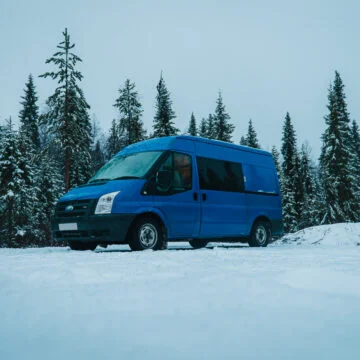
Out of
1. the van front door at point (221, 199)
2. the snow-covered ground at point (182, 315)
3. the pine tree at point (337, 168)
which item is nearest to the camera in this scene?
the snow-covered ground at point (182, 315)

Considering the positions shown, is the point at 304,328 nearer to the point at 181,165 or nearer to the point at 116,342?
the point at 116,342

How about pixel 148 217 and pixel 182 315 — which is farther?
pixel 148 217

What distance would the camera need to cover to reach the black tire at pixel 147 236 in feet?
27.9

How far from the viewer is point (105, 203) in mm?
8414

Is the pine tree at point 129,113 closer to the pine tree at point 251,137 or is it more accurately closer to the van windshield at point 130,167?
the pine tree at point 251,137

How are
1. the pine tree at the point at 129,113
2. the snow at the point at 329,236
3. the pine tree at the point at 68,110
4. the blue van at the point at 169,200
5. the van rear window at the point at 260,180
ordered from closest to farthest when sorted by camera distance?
the blue van at the point at 169,200
the snow at the point at 329,236
the van rear window at the point at 260,180
the pine tree at the point at 68,110
the pine tree at the point at 129,113

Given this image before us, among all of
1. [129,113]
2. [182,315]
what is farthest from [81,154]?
[182,315]

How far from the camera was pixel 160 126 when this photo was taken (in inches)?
1531

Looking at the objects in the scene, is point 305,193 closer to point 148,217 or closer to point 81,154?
point 81,154

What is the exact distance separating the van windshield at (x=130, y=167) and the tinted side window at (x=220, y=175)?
3.95 ft

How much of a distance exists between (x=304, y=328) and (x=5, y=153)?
2802cm

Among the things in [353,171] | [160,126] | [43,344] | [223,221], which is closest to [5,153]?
[160,126]

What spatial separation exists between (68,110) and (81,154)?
244cm

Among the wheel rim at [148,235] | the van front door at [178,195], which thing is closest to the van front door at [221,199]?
the van front door at [178,195]
